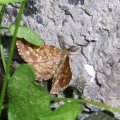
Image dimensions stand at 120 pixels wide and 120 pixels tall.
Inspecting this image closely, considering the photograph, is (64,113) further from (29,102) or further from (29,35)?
(29,35)

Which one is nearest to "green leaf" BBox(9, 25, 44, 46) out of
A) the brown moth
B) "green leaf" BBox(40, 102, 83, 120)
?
the brown moth

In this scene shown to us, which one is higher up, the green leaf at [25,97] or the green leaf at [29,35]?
the green leaf at [29,35]

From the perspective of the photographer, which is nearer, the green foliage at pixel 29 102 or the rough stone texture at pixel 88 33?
the green foliage at pixel 29 102

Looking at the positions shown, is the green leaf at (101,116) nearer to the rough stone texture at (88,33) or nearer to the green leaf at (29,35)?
the rough stone texture at (88,33)

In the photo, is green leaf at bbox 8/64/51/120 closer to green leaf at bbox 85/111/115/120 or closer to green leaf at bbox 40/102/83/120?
green leaf at bbox 40/102/83/120

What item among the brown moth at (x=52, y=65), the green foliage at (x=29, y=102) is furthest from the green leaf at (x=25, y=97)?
the brown moth at (x=52, y=65)

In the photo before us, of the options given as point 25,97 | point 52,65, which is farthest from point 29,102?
point 52,65

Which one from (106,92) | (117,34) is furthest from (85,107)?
(117,34)
